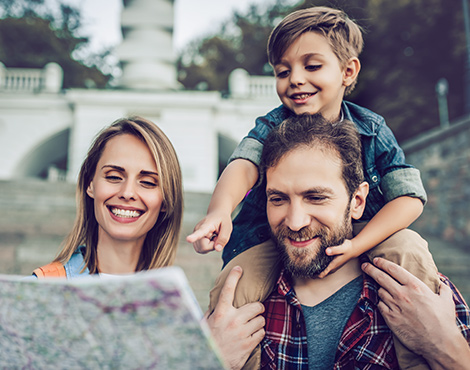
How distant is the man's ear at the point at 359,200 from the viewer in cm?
181

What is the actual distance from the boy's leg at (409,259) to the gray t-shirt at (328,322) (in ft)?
0.53

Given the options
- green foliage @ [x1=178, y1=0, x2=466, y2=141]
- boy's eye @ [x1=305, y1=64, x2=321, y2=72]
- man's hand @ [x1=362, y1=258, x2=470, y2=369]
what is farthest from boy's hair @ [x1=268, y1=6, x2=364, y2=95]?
green foliage @ [x1=178, y1=0, x2=466, y2=141]

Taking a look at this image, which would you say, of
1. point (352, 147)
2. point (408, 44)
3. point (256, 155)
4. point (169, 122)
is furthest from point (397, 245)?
point (408, 44)

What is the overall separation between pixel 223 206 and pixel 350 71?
1.01m

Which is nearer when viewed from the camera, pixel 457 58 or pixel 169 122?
pixel 169 122

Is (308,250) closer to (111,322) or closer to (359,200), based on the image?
(359,200)

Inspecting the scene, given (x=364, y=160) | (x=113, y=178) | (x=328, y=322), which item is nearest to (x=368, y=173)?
(x=364, y=160)

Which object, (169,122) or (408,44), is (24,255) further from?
(408,44)

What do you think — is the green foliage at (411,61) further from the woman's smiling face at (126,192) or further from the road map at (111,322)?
the road map at (111,322)

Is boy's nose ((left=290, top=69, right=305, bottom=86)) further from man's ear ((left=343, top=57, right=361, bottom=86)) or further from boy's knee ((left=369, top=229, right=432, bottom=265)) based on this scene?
boy's knee ((left=369, top=229, right=432, bottom=265))

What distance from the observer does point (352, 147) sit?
71.8 inches

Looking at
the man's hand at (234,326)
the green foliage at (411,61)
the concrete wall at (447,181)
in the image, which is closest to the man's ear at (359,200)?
the man's hand at (234,326)

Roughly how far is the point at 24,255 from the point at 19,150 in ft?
36.7

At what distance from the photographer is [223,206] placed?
165cm
